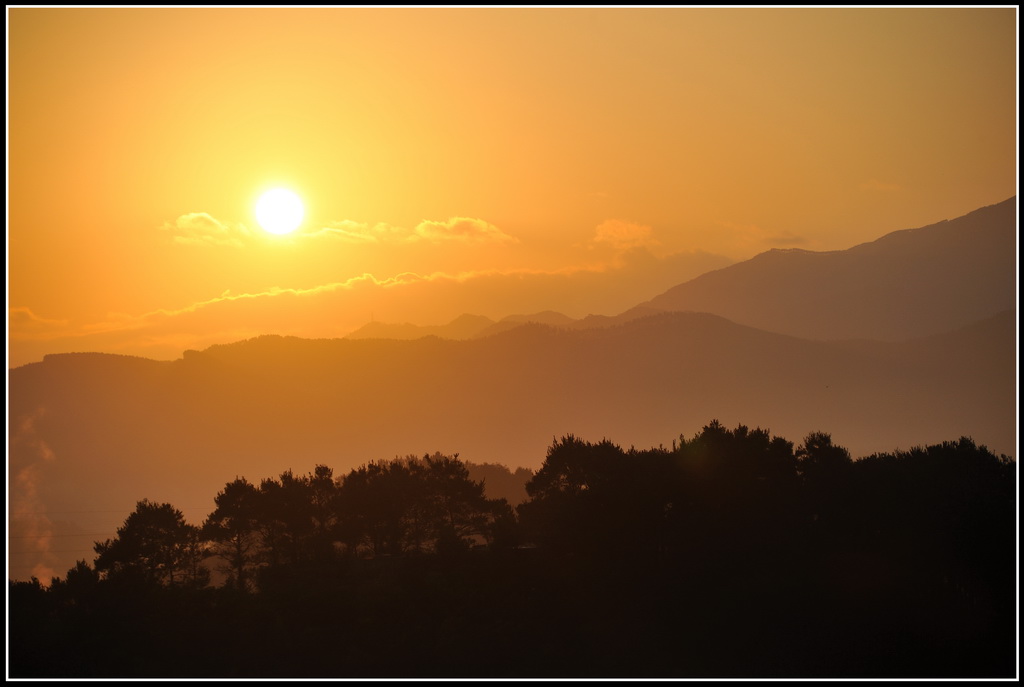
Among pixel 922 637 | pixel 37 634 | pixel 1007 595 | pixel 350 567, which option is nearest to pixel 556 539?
pixel 350 567

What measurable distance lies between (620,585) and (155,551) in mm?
40910

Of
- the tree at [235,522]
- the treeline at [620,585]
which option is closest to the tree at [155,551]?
the treeline at [620,585]

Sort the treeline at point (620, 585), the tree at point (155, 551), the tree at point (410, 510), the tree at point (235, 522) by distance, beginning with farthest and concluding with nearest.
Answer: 1. the tree at point (410, 510)
2. the tree at point (235, 522)
3. the tree at point (155, 551)
4. the treeline at point (620, 585)

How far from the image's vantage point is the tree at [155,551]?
77.0 m

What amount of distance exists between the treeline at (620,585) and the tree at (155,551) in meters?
0.19

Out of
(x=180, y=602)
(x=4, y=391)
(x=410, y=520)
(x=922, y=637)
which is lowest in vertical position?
(x=922, y=637)

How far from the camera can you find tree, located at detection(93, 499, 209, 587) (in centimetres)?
7700

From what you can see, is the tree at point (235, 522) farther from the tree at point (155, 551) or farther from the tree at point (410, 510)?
the tree at point (410, 510)

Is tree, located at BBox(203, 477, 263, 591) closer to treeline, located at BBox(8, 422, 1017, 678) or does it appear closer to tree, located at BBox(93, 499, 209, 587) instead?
treeline, located at BBox(8, 422, 1017, 678)

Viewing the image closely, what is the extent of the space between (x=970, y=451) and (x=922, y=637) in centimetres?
2354

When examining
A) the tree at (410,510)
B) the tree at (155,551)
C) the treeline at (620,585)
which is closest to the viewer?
the treeline at (620,585)

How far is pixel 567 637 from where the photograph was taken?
64.0m

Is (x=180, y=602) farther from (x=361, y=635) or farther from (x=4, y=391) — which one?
(x=4, y=391)

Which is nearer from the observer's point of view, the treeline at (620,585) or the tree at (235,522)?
the treeline at (620,585)
